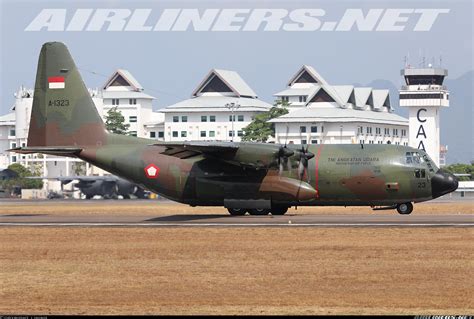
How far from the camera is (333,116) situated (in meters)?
165

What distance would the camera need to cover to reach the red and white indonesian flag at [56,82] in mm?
54000

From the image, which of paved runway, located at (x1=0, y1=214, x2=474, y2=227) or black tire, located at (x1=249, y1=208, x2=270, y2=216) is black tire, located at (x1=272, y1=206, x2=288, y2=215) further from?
paved runway, located at (x1=0, y1=214, x2=474, y2=227)

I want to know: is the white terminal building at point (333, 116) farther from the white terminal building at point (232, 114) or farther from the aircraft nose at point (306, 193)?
the aircraft nose at point (306, 193)

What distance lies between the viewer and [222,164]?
1994 inches

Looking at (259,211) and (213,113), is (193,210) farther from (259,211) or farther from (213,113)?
(213,113)

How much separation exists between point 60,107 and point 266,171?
12634 mm

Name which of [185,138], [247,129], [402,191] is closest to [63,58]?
[402,191]

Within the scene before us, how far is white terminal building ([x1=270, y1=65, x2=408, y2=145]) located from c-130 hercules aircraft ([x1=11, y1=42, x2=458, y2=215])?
93.7 metres

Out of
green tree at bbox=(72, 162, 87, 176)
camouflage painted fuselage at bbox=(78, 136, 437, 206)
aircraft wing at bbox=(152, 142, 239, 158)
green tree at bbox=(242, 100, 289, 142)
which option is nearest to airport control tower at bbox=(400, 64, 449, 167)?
green tree at bbox=(242, 100, 289, 142)

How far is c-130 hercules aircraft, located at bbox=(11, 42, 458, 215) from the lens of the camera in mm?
49312

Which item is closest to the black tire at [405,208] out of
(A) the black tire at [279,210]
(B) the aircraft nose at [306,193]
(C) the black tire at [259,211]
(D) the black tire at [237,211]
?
(B) the aircraft nose at [306,193]

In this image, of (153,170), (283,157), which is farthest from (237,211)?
(153,170)

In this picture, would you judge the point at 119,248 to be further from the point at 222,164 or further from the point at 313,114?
the point at 313,114

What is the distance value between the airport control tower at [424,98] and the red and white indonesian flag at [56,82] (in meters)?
105
